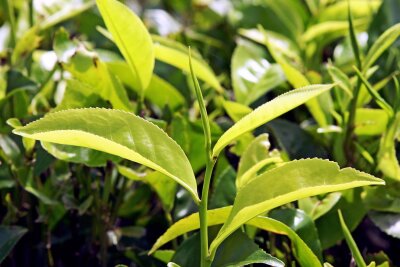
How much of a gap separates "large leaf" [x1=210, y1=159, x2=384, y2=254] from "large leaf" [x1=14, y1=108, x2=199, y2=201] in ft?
0.20

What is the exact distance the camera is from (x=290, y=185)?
2.53ft

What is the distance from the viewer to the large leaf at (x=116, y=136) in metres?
0.73

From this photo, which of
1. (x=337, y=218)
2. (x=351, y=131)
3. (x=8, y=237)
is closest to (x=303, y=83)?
(x=351, y=131)

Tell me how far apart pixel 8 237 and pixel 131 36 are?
0.33 meters

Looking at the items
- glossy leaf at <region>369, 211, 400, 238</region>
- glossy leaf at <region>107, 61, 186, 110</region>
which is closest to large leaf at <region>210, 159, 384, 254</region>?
glossy leaf at <region>369, 211, 400, 238</region>

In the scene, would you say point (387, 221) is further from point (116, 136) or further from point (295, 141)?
point (116, 136)

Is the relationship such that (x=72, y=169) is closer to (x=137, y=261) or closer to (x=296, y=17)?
(x=137, y=261)

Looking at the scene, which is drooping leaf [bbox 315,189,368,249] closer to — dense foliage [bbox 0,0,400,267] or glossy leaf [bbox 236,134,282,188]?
dense foliage [bbox 0,0,400,267]

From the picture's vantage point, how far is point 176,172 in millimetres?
816

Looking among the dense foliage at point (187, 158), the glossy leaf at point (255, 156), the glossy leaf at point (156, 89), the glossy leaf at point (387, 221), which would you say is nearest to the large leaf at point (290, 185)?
the dense foliage at point (187, 158)

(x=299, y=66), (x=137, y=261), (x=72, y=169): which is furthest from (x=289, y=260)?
(x=299, y=66)

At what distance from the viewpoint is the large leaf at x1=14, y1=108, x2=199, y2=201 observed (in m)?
0.73

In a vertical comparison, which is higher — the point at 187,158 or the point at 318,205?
the point at 187,158

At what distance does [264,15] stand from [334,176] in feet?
3.10
